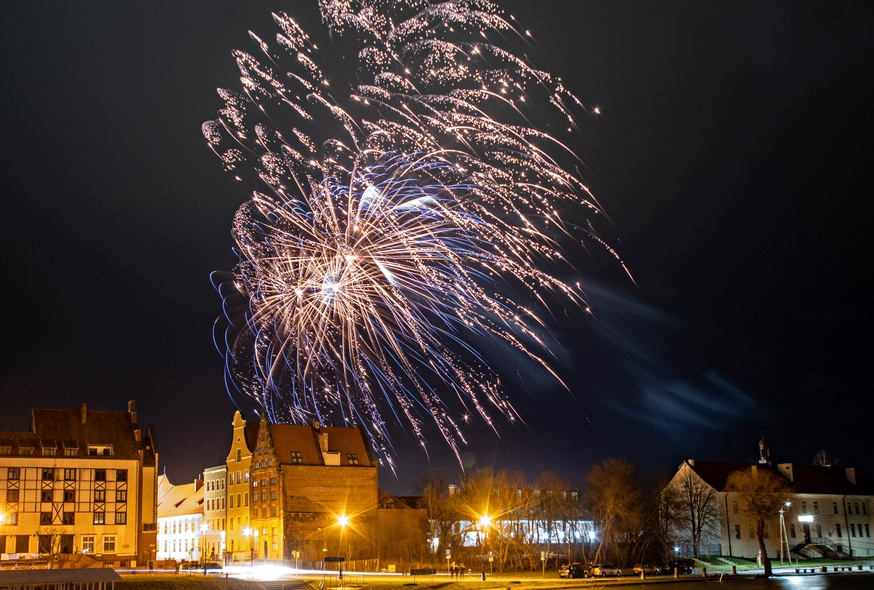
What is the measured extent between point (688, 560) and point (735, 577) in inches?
484

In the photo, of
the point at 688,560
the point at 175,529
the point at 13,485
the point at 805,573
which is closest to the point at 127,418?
the point at 13,485

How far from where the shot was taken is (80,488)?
6631 cm

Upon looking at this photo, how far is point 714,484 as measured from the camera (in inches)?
3433

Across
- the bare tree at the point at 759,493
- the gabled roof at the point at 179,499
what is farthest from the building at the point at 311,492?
the bare tree at the point at 759,493

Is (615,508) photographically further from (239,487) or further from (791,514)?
(239,487)

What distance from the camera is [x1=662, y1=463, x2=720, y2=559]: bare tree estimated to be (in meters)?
80.3

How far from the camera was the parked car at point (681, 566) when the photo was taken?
67250 mm

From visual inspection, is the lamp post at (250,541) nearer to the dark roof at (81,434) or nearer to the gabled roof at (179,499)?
the dark roof at (81,434)

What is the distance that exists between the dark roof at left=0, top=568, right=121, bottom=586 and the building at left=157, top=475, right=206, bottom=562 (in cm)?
4911

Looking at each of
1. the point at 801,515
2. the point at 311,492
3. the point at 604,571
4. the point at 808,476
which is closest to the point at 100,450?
the point at 311,492

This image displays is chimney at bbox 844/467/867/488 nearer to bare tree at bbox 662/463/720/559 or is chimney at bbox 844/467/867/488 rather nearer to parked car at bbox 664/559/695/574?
bare tree at bbox 662/463/720/559

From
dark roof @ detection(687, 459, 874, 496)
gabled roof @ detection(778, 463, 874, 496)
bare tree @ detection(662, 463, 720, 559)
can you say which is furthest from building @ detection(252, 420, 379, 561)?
gabled roof @ detection(778, 463, 874, 496)

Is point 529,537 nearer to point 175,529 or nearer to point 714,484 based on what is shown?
point 714,484

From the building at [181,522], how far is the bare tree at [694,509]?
43586 mm
